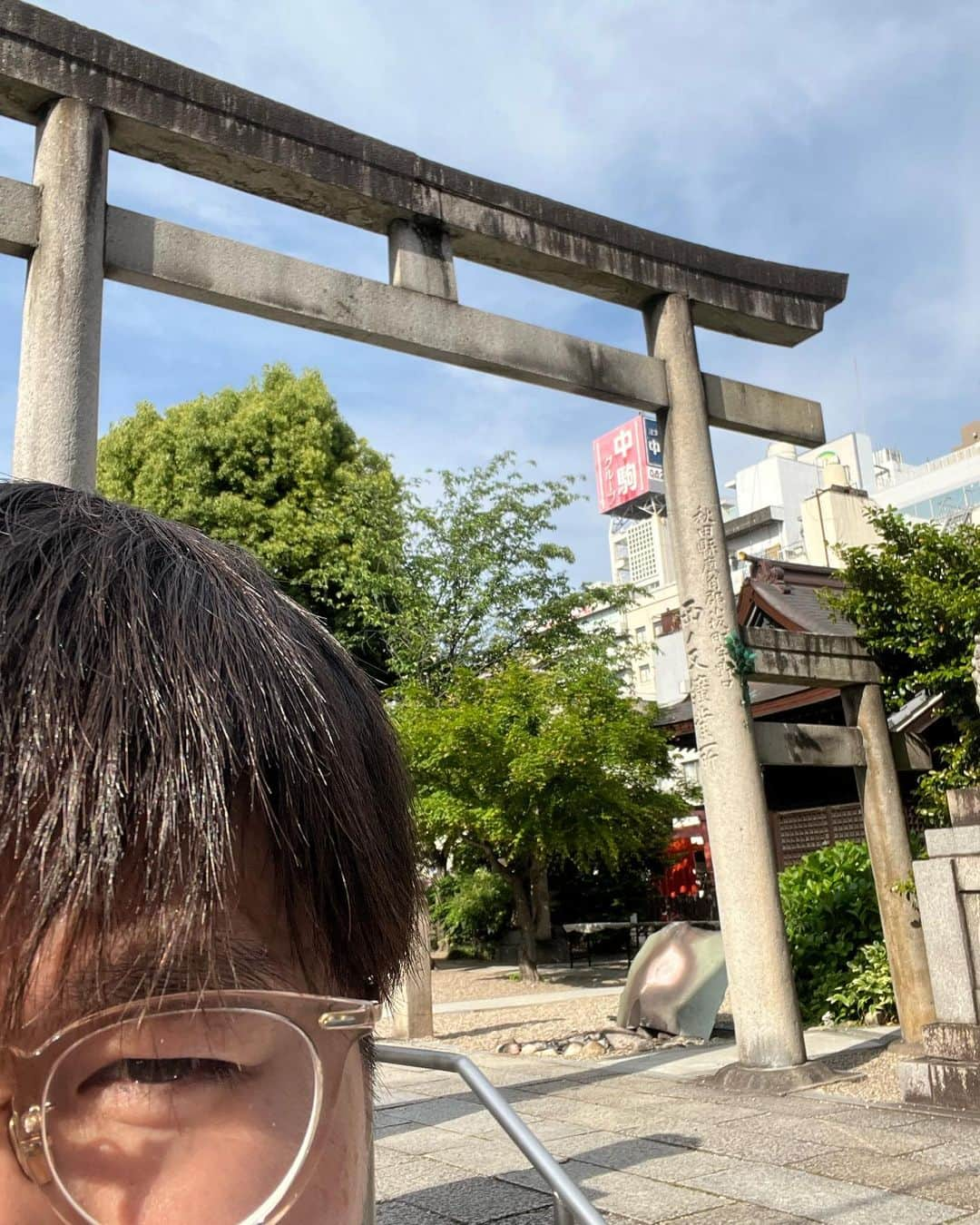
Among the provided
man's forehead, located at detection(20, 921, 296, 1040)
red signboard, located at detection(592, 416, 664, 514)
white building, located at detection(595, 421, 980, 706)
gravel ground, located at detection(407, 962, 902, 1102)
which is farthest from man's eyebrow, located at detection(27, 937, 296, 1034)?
red signboard, located at detection(592, 416, 664, 514)

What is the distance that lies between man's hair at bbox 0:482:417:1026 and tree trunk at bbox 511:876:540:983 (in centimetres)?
1365

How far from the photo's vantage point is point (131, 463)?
62.7 ft

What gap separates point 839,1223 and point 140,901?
3.76 m

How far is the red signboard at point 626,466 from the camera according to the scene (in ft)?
152

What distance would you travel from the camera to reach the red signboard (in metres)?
46.3

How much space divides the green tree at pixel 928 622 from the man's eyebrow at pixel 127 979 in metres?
7.09

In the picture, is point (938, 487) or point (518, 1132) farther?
point (938, 487)

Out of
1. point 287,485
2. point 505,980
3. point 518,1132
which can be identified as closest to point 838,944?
point 505,980

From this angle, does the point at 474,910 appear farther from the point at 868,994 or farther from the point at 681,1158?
the point at 681,1158

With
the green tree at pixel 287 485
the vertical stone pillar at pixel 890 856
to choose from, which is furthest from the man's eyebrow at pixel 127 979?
the green tree at pixel 287 485

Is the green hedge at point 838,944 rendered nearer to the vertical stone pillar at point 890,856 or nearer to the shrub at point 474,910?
the vertical stone pillar at point 890,856

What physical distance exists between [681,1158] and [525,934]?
952 cm

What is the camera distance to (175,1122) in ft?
1.82

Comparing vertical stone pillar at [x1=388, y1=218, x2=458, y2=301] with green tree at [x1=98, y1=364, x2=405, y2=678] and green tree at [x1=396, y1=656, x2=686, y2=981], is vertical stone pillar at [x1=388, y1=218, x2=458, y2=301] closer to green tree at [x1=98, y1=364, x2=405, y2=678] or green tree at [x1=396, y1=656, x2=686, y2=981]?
green tree at [x1=396, y1=656, x2=686, y2=981]
